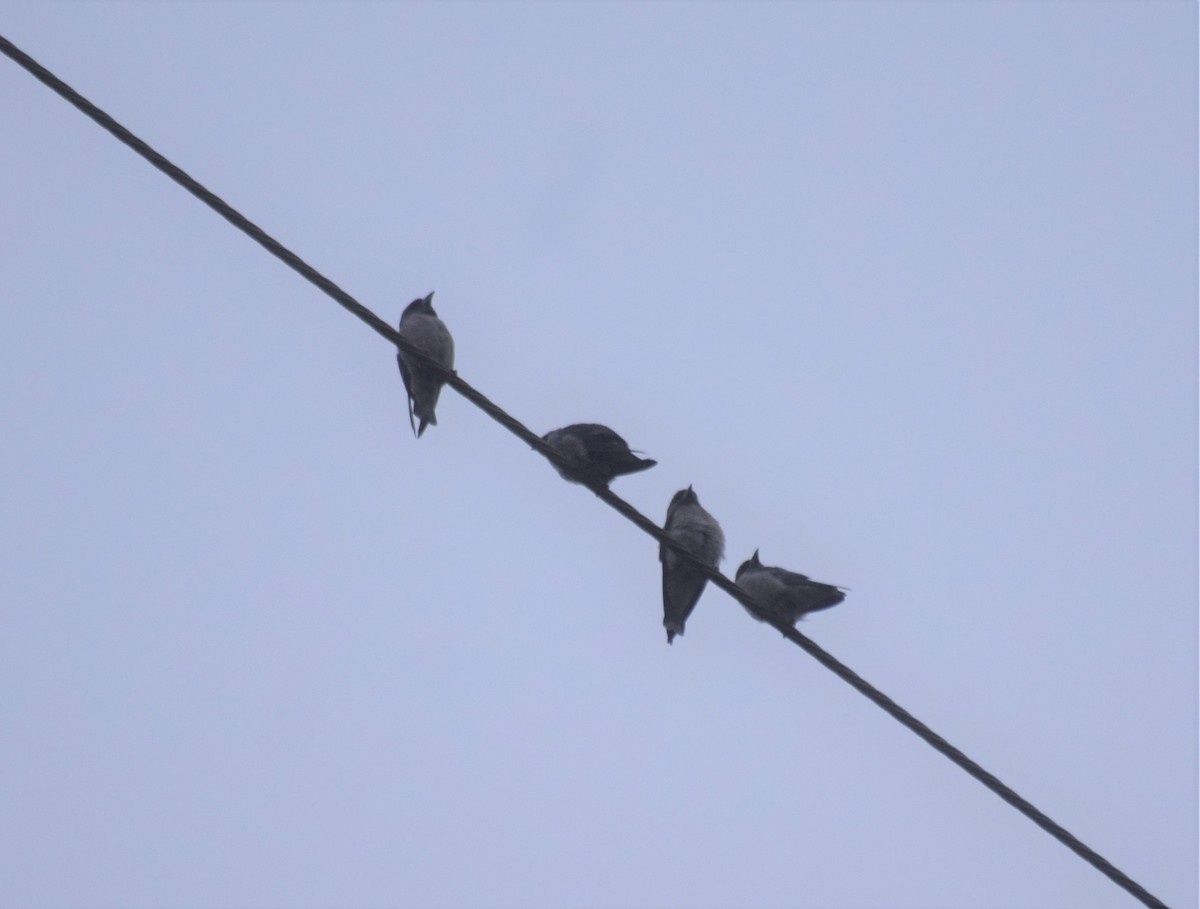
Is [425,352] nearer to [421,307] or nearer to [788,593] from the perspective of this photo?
[421,307]

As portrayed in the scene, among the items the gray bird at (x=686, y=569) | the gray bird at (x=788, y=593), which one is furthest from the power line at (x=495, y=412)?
the gray bird at (x=686, y=569)

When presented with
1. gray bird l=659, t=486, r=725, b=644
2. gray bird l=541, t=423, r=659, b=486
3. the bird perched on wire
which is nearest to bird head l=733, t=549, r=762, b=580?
gray bird l=659, t=486, r=725, b=644

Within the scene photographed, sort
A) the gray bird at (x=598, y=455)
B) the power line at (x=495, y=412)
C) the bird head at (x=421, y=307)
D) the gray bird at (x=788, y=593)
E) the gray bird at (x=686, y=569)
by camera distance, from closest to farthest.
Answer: the power line at (x=495, y=412) → the gray bird at (x=788, y=593) → the gray bird at (x=598, y=455) → the gray bird at (x=686, y=569) → the bird head at (x=421, y=307)

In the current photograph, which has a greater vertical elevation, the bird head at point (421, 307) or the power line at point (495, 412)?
the bird head at point (421, 307)

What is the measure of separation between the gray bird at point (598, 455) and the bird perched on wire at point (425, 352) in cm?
96

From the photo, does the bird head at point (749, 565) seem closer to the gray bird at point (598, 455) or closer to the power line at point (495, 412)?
the gray bird at point (598, 455)

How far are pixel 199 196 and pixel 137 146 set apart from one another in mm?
260

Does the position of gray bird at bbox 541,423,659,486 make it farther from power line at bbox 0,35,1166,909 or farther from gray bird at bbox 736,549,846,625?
power line at bbox 0,35,1166,909

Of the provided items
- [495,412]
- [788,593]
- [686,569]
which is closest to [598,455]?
[686,569]

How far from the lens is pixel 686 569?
7371mm

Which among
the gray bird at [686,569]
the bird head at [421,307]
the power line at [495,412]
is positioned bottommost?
the power line at [495,412]

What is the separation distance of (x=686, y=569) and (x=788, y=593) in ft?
2.22

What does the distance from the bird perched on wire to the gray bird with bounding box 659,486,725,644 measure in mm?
1719

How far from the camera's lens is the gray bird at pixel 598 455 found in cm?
704
